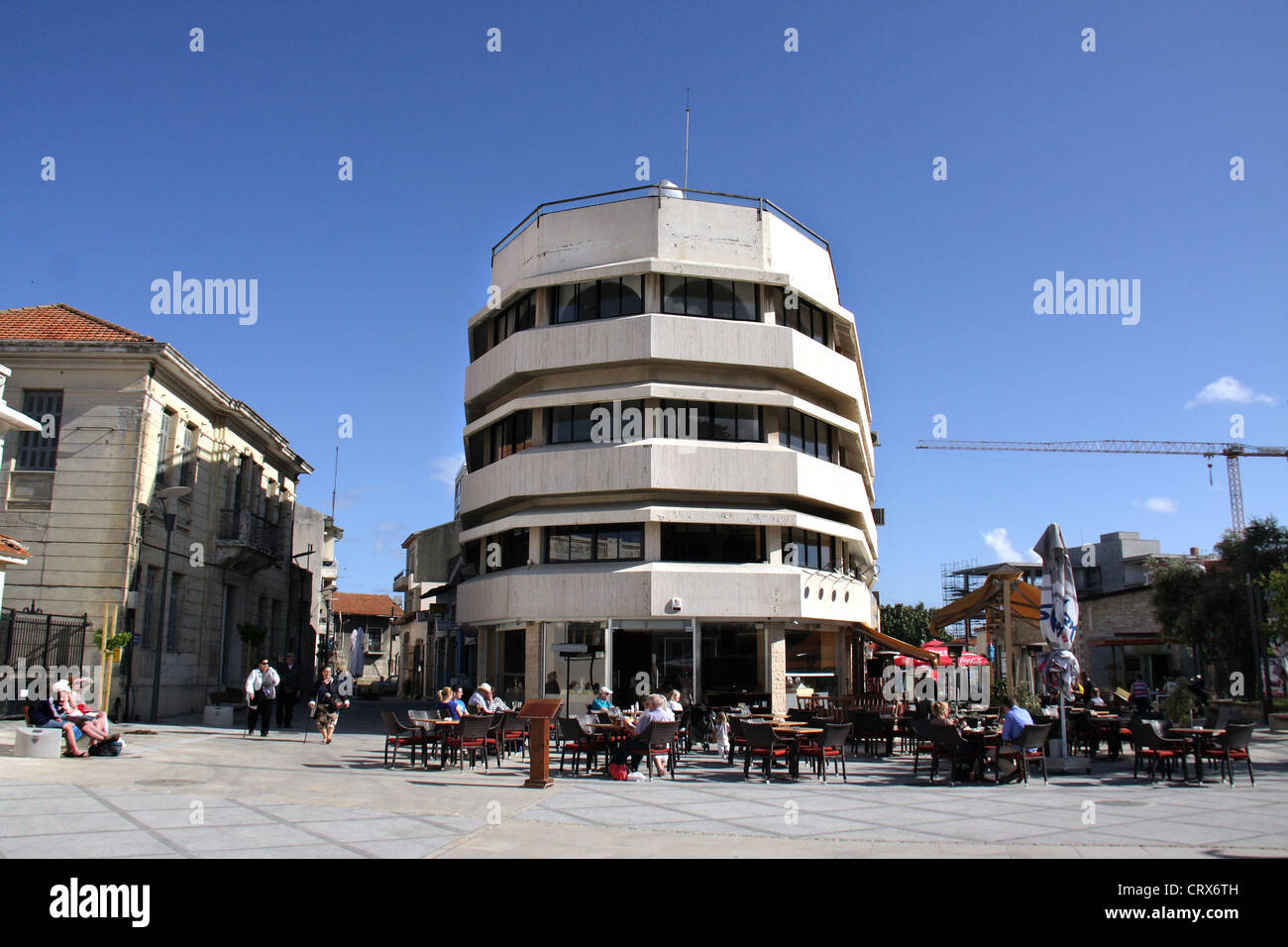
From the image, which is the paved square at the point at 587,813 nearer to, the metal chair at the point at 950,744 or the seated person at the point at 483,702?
the metal chair at the point at 950,744

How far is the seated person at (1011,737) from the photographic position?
15039 mm

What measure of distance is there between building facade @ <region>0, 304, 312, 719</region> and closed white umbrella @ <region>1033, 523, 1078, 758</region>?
2060 centimetres

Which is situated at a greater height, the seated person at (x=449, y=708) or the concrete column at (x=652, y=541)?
the concrete column at (x=652, y=541)

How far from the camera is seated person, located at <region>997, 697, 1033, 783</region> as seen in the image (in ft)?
49.3

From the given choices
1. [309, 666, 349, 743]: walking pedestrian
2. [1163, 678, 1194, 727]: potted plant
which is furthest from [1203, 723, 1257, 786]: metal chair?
[309, 666, 349, 743]: walking pedestrian

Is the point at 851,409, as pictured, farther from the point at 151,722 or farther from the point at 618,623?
the point at 151,722

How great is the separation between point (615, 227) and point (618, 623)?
11531 mm

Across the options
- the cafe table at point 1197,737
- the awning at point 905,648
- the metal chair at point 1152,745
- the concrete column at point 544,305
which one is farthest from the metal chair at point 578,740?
the concrete column at point 544,305

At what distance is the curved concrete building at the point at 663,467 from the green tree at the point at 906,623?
2522 inches

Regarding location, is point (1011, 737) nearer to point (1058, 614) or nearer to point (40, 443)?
point (1058, 614)

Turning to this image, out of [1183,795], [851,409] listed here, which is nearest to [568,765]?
[1183,795]

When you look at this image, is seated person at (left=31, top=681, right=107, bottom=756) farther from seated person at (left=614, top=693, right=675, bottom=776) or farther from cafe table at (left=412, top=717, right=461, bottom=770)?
seated person at (left=614, top=693, right=675, bottom=776)

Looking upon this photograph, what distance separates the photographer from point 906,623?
301 feet

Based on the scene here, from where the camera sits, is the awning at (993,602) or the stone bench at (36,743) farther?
the awning at (993,602)
